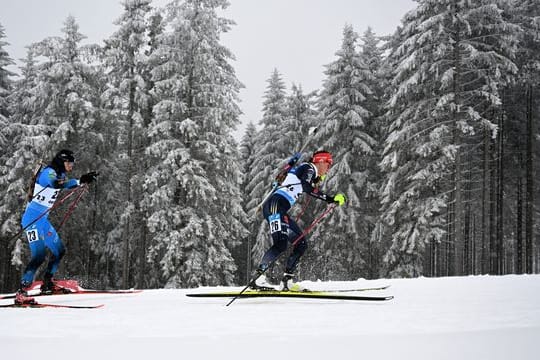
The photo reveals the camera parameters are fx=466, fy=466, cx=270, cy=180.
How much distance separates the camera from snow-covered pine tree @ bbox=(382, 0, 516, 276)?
17.9 meters

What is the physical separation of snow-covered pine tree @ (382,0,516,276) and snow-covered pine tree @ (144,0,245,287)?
7.19m

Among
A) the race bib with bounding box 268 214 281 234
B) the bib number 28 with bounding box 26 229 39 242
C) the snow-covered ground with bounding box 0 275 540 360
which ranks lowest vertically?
the snow-covered ground with bounding box 0 275 540 360

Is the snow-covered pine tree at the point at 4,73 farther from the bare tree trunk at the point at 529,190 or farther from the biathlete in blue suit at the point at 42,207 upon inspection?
the bare tree trunk at the point at 529,190

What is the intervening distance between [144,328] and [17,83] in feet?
85.0

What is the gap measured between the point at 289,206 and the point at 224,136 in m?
13.6

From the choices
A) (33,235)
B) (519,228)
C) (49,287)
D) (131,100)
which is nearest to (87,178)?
(33,235)

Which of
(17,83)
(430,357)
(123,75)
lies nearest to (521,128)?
(123,75)

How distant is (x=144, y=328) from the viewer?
4.79 metres

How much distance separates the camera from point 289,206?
758 cm

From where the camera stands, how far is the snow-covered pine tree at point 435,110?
58.7 feet

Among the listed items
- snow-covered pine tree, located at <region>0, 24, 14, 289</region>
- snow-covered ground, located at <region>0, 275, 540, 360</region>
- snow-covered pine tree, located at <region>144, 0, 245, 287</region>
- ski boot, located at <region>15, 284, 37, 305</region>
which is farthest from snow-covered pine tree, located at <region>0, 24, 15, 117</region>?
snow-covered ground, located at <region>0, 275, 540, 360</region>

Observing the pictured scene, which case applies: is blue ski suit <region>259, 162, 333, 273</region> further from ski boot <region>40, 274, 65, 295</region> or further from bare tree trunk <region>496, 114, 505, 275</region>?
bare tree trunk <region>496, 114, 505, 275</region>

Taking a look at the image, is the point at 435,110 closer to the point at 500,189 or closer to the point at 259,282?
the point at 500,189

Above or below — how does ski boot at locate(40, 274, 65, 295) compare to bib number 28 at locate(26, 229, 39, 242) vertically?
below
